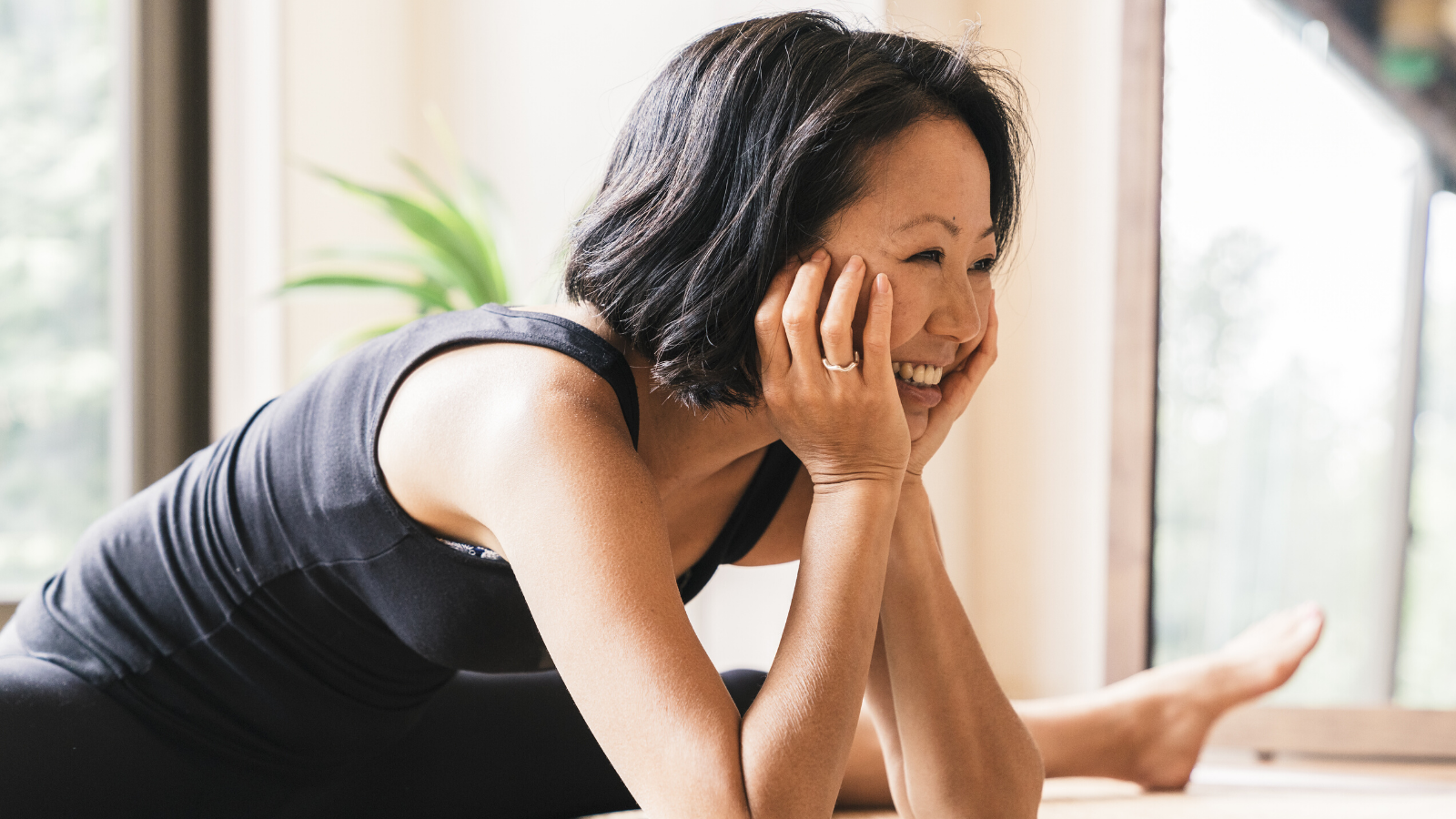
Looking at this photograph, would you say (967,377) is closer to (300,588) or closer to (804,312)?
(804,312)

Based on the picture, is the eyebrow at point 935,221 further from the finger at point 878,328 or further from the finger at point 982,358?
the finger at point 982,358

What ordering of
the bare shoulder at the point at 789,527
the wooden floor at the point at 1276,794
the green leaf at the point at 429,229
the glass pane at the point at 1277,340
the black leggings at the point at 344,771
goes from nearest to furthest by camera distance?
the black leggings at the point at 344,771, the bare shoulder at the point at 789,527, the wooden floor at the point at 1276,794, the green leaf at the point at 429,229, the glass pane at the point at 1277,340

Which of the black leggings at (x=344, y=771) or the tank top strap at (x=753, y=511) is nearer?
the black leggings at (x=344, y=771)

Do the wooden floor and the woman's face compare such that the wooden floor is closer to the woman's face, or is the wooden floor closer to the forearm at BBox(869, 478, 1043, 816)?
the forearm at BBox(869, 478, 1043, 816)

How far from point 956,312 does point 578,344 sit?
0.32 metres

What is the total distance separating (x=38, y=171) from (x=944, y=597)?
1984 mm

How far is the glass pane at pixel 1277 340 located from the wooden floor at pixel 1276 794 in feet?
0.55

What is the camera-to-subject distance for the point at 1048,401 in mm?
2137

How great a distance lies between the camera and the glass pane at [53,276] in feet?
6.95

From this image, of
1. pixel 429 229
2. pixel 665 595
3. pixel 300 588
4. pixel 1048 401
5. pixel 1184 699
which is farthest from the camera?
pixel 1048 401

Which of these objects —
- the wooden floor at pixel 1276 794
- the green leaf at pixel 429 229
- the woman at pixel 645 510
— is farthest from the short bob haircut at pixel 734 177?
the green leaf at pixel 429 229

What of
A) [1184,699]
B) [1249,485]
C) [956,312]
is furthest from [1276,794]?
[956,312]

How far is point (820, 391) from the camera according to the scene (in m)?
0.88

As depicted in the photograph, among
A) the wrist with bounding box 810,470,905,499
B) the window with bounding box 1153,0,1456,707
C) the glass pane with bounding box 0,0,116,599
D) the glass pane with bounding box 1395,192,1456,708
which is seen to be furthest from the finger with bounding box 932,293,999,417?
the glass pane with bounding box 0,0,116,599
